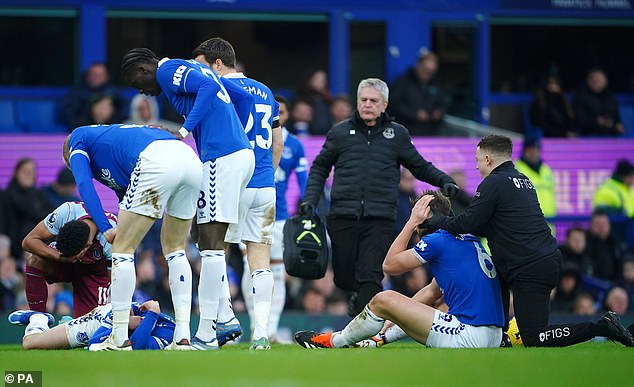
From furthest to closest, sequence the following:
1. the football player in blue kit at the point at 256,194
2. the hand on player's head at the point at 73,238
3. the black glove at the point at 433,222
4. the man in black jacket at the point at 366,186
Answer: the man in black jacket at the point at 366,186 < the football player in blue kit at the point at 256,194 < the hand on player's head at the point at 73,238 < the black glove at the point at 433,222

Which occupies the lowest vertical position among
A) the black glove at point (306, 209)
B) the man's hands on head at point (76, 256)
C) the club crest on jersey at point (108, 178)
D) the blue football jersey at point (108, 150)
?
the man's hands on head at point (76, 256)

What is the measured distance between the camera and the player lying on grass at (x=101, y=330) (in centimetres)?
1010

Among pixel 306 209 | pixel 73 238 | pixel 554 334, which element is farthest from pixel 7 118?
pixel 554 334

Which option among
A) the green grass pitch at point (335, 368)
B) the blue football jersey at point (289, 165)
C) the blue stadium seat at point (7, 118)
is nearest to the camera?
the green grass pitch at point (335, 368)

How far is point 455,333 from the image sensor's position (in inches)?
396

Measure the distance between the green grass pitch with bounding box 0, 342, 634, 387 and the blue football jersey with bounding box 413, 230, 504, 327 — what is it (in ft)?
1.65

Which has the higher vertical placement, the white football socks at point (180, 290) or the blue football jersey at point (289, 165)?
the blue football jersey at point (289, 165)

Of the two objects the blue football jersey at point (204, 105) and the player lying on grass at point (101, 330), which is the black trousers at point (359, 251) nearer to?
the blue football jersey at point (204, 105)

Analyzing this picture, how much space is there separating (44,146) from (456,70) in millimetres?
6192

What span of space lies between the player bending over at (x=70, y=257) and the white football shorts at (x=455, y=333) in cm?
247

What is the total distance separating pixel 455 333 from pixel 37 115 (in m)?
9.46

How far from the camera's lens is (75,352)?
961cm

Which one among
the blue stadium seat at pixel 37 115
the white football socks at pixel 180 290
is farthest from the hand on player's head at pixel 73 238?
the blue stadium seat at pixel 37 115

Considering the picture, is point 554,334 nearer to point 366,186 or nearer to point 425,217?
point 425,217
